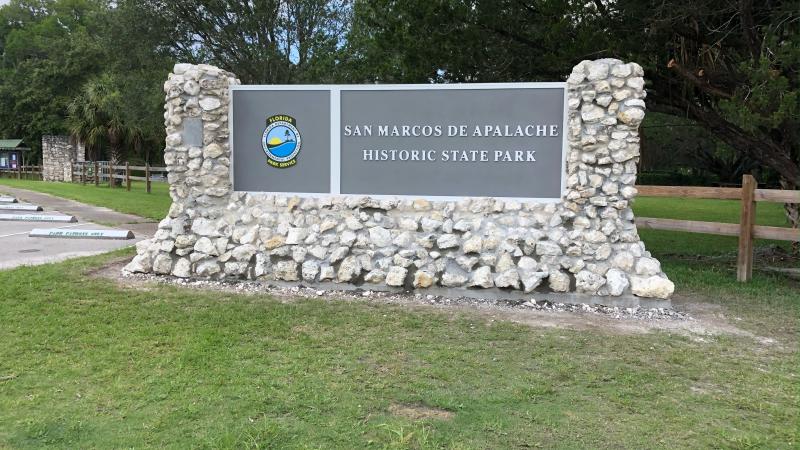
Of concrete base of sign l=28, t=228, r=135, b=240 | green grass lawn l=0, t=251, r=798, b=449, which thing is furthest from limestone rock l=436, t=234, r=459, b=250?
concrete base of sign l=28, t=228, r=135, b=240

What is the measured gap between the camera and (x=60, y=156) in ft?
120

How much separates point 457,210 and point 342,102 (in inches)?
69.4

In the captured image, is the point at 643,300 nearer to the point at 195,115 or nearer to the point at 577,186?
the point at 577,186

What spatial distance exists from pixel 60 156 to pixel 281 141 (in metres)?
34.5

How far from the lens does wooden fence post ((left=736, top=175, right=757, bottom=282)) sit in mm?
7809

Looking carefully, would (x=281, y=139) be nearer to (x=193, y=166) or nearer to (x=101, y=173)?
(x=193, y=166)

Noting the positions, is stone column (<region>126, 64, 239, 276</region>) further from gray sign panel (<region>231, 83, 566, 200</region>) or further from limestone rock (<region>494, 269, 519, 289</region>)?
limestone rock (<region>494, 269, 519, 289</region>)

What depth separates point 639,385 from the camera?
424 cm

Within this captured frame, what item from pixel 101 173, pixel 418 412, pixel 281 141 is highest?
pixel 281 141

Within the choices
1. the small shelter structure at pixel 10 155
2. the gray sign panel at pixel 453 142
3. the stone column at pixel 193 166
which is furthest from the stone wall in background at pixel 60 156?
the gray sign panel at pixel 453 142

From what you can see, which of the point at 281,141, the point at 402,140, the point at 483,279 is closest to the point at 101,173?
the point at 281,141

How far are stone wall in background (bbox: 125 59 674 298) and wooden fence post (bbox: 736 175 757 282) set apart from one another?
7.58 ft

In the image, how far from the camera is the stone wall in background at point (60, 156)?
116ft

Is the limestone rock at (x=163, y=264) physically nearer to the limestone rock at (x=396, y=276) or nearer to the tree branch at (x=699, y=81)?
the limestone rock at (x=396, y=276)
